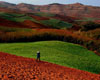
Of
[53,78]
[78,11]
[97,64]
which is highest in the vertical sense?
[78,11]

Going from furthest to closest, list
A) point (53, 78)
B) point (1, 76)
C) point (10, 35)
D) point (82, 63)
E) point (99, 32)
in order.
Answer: point (99, 32), point (10, 35), point (82, 63), point (53, 78), point (1, 76)

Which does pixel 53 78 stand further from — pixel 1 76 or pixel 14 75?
pixel 1 76

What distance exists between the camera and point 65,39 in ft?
85.6

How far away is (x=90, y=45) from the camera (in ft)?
80.3

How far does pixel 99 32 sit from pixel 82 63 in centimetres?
2143

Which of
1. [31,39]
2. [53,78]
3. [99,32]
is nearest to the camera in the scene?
[53,78]

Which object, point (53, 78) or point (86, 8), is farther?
point (86, 8)

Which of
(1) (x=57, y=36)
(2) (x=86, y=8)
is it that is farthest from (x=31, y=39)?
(2) (x=86, y=8)

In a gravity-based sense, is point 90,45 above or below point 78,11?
below

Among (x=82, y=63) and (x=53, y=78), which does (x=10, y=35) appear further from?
(x=53, y=78)

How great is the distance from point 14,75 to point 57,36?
19234mm

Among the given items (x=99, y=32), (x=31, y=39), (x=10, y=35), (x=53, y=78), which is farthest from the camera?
(x=99, y=32)

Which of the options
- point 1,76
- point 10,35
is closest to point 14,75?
point 1,76

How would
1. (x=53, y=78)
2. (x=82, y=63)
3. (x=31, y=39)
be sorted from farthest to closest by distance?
(x=31, y=39) < (x=82, y=63) < (x=53, y=78)
